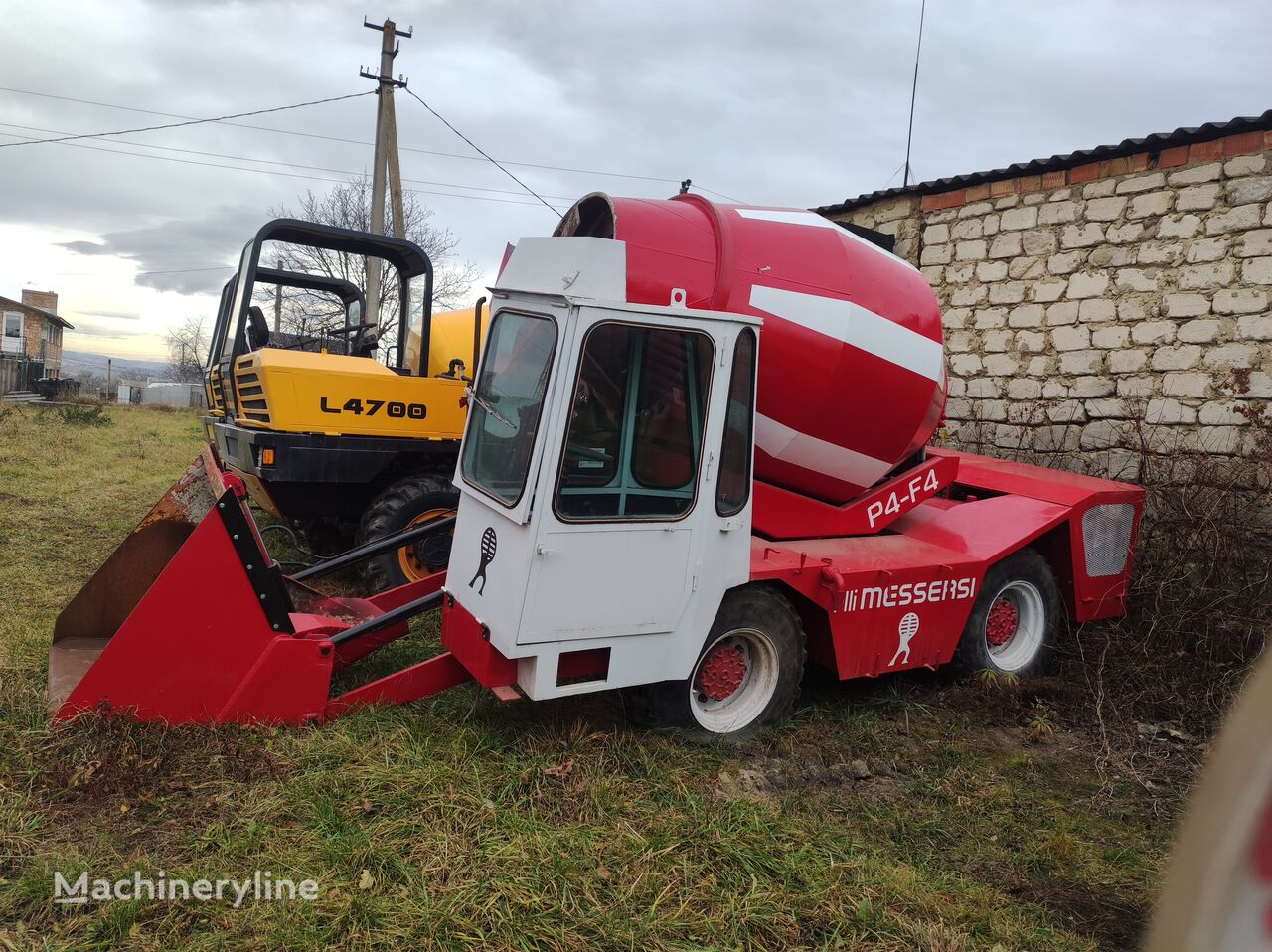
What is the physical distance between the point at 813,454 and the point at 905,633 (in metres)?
1.05

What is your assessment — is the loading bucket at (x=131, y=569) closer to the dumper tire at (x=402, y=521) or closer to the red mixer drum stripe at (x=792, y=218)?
the dumper tire at (x=402, y=521)

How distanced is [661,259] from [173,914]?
9.86 feet

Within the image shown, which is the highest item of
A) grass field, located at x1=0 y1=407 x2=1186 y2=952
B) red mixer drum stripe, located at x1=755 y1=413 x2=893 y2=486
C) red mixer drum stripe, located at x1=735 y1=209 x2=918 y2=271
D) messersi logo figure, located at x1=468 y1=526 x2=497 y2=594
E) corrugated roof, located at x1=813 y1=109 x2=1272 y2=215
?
corrugated roof, located at x1=813 y1=109 x2=1272 y2=215

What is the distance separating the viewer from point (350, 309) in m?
7.95

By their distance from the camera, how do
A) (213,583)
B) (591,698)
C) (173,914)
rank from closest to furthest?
(173,914), (213,583), (591,698)

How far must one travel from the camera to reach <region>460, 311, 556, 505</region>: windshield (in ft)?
11.6

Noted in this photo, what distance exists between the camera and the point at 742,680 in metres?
4.20

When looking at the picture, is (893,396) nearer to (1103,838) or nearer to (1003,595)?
(1003,595)

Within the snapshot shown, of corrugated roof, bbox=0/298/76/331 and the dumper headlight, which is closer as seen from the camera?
the dumper headlight

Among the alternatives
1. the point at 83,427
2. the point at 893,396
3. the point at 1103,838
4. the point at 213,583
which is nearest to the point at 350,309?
the point at 213,583

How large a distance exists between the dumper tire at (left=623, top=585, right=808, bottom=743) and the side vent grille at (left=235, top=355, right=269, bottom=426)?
3.46m

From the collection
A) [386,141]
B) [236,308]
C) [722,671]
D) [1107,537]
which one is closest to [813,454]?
[722,671]

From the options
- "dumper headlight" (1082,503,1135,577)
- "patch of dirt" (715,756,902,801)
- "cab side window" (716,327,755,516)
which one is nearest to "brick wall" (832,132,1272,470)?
"dumper headlight" (1082,503,1135,577)

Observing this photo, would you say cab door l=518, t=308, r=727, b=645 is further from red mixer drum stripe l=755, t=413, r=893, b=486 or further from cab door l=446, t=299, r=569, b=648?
red mixer drum stripe l=755, t=413, r=893, b=486
